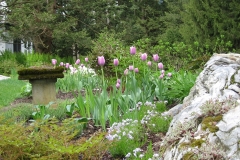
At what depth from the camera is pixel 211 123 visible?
2.42m

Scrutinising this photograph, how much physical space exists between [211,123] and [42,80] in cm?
561

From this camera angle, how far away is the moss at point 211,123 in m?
2.33

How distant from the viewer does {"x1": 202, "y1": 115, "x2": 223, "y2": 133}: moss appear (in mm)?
2332

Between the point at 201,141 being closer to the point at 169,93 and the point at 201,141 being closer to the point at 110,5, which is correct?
the point at 169,93

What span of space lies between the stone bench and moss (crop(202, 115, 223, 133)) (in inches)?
210

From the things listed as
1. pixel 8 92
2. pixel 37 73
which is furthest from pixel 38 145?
pixel 8 92

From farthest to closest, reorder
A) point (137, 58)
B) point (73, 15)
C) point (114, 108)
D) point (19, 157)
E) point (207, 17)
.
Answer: point (73, 15)
point (207, 17)
point (137, 58)
point (114, 108)
point (19, 157)

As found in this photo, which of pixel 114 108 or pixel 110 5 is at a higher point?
pixel 110 5

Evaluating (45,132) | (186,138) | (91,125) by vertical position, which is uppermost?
(186,138)

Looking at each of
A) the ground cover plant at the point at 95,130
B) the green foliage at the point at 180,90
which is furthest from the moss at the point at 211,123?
the green foliage at the point at 180,90

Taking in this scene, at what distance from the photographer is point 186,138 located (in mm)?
2408

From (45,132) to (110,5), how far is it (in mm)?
21701

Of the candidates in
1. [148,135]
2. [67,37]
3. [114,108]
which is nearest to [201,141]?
[148,135]

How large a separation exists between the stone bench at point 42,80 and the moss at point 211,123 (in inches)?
210
